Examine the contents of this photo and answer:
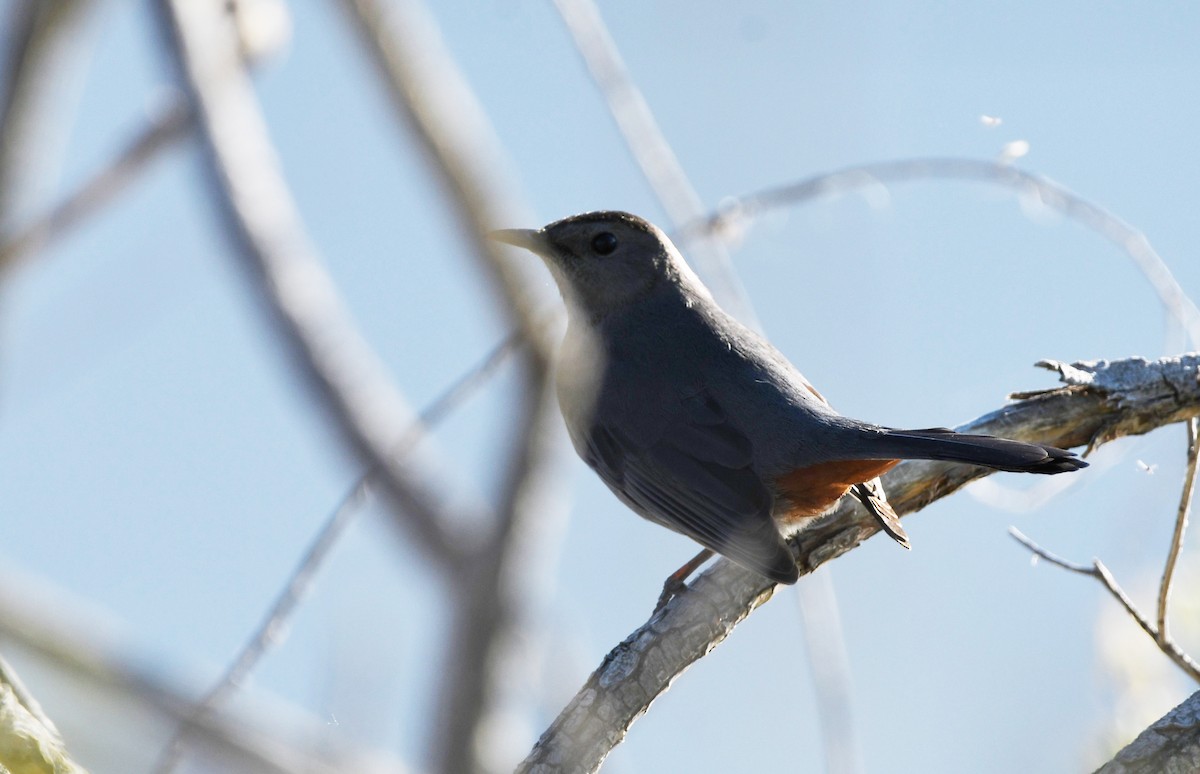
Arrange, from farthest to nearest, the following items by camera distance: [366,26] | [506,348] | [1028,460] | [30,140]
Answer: [366,26], [30,140], [506,348], [1028,460]

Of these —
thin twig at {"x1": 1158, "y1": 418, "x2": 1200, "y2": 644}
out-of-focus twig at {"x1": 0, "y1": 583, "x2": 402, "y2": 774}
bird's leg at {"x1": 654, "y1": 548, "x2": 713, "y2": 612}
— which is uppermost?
out-of-focus twig at {"x1": 0, "y1": 583, "x2": 402, "y2": 774}

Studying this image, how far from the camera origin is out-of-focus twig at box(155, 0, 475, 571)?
16.1ft

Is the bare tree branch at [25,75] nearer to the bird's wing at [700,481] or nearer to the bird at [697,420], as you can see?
the bird at [697,420]

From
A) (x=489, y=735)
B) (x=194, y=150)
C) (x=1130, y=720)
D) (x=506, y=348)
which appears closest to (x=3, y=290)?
(x=194, y=150)

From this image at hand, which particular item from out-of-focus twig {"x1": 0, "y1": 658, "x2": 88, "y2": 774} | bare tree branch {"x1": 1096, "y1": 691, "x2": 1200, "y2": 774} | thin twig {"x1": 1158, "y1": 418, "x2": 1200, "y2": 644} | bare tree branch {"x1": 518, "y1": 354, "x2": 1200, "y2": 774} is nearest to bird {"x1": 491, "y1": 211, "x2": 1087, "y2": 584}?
bare tree branch {"x1": 518, "y1": 354, "x2": 1200, "y2": 774}

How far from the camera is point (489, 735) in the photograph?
5.20 m

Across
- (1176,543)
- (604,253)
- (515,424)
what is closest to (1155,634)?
(1176,543)

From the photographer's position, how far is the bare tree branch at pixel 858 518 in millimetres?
2699

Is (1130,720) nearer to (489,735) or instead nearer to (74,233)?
(489,735)

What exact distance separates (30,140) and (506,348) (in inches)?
122

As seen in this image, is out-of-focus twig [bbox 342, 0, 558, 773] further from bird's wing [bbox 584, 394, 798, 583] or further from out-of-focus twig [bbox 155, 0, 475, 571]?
bird's wing [bbox 584, 394, 798, 583]

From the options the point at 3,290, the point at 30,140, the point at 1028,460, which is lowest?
the point at 1028,460

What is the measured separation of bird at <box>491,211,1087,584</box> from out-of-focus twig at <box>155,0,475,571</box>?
1.42 meters

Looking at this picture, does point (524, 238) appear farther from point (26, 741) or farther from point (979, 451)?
point (26, 741)
